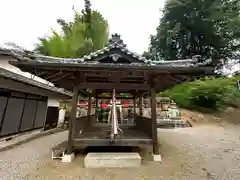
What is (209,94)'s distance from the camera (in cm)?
1275

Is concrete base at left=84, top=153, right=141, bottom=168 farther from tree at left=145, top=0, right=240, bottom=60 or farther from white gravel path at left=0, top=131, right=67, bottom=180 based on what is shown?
tree at left=145, top=0, right=240, bottom=60

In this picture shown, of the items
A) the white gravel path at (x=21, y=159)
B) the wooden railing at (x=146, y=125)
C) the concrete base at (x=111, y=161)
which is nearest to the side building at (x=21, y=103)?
the white gravel path at (x=21, y=159)

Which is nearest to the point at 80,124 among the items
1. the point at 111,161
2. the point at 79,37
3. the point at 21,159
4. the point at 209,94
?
the point at 21,159

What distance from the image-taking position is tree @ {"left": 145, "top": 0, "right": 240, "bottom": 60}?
15.8 meters

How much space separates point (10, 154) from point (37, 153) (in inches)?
29.7

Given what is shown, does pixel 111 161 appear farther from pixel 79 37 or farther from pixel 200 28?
pixel 200 28

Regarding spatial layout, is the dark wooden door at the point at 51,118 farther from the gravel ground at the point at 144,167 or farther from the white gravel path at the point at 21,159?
the gravel ground at the point at 144,167

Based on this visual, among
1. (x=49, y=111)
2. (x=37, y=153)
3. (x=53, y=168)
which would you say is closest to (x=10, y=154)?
(x=37, y=153)

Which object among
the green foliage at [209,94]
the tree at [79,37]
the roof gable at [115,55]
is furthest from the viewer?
the tree at [79,37]

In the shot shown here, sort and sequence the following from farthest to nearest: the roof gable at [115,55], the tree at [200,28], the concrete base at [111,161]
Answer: the tree at [200,28] → the roof gable at [115,55] → the concrete base at [111,161]

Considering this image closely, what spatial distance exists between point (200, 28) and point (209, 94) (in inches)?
300

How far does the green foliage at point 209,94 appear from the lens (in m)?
12.7

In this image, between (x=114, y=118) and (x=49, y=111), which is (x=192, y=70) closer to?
(x=114, y=118)

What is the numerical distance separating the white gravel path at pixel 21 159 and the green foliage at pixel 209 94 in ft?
37.0
